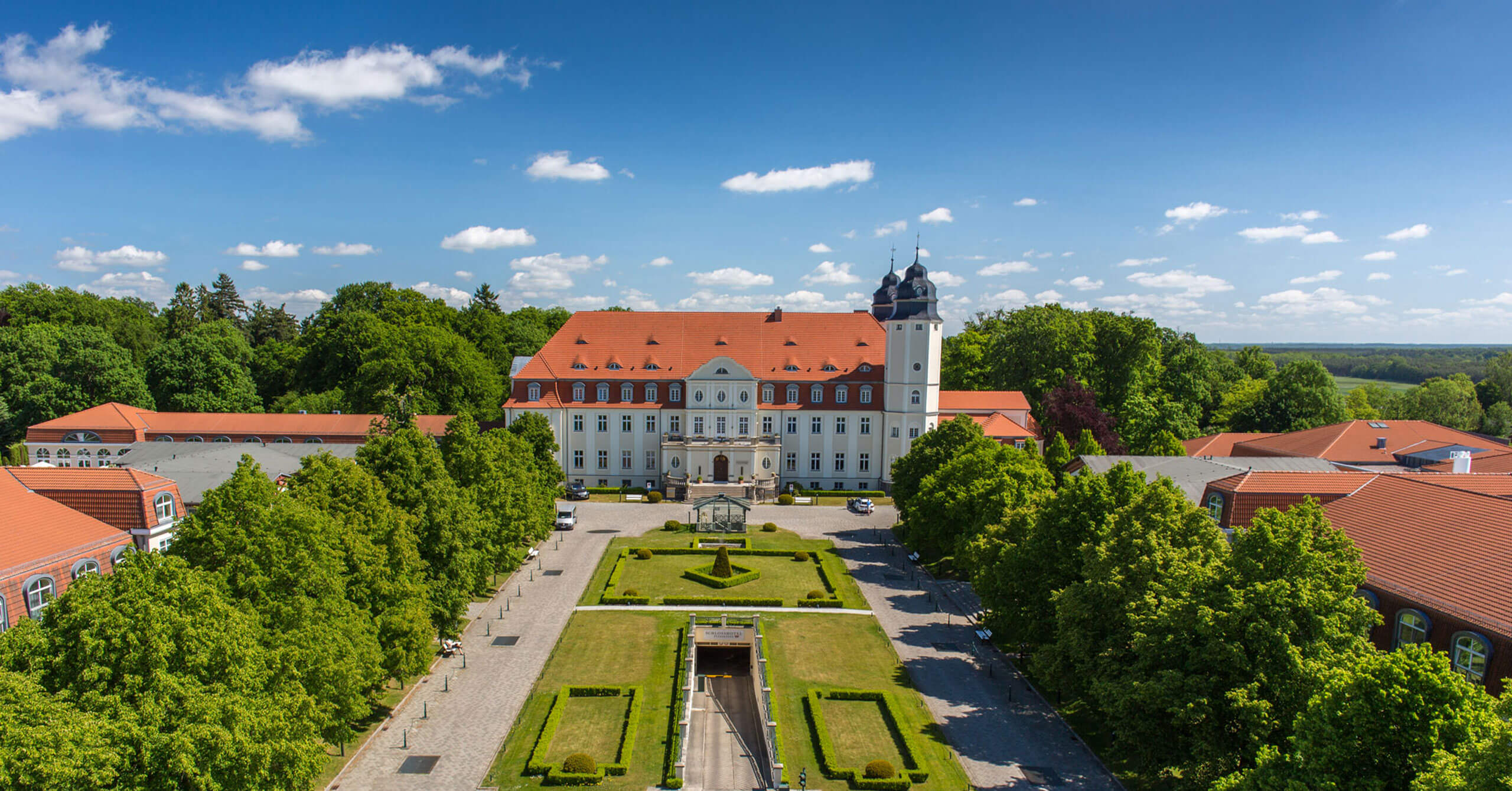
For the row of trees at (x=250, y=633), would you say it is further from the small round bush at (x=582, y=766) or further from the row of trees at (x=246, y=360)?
the row of trees at (x=246, y=360)

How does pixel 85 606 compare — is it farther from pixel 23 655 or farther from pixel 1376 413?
pixel 1376 413

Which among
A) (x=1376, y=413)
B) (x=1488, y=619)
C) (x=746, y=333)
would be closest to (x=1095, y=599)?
(x=1488, y=619)

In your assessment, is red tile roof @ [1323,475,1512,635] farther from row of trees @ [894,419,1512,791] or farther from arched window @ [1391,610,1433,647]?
row of trees @ [894,419,1512,791]

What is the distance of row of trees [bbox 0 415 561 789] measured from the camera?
15625 mm

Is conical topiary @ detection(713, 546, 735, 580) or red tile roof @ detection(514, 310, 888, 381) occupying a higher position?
red tile roof @ detection(514, 310, 888, 381)

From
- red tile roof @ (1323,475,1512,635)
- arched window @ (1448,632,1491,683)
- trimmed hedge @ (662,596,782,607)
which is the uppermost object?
red tile roof @ (1323,475,1512,635)

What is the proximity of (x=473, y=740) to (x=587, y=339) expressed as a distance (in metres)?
44.6

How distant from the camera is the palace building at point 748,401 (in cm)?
6269

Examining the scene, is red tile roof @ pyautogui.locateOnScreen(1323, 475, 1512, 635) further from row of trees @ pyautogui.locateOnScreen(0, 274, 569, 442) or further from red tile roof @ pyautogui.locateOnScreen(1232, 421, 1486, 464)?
row of trees @ pyautogui.locateOnScreen(0, 274, 569, 442)

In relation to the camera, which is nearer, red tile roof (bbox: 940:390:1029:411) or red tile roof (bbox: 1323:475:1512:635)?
red tile roof (bbox: 1323:475:1512:635)

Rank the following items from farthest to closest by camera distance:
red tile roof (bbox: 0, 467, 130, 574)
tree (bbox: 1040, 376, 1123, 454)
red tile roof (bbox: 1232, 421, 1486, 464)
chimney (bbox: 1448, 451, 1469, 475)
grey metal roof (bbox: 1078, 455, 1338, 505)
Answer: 1. tree (bbox: 1040, 376, 1123, 454)
2. red tile roof (bbox: 1232, 421, 1486, 464)
3. chimney (bbox: 1448, 451, 1469, 475)
4. grey metal roof (bbox: 1078, 455, 1338, 505)
5. red tile roof (bbox: 0, 467, 130, 574)

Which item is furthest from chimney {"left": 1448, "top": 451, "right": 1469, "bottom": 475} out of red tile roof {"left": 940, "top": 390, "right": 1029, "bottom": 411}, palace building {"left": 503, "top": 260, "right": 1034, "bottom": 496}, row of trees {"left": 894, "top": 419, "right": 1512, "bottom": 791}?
red tile roof {"left": 940, "top": 390, "right": 1029, "bottom": 411}

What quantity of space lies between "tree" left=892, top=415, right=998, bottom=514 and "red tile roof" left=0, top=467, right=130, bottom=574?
36426mm

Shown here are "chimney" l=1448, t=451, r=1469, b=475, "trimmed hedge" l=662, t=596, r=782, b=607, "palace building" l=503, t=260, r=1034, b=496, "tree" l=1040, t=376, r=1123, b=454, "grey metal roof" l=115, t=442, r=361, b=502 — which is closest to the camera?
"trimmed hedge" l=662, t=596, r=782, b=607
